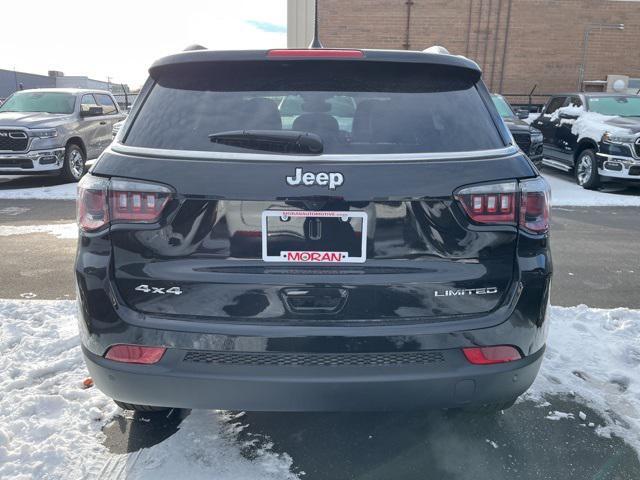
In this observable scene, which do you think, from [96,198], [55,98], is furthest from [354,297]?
[55,98]

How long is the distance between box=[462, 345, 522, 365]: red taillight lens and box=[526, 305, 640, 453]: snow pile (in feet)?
3.52

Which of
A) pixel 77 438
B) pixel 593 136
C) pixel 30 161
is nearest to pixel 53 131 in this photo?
pixel 30 161

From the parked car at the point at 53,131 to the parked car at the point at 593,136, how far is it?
1006 cm

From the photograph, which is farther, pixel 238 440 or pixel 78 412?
pixel 78 412

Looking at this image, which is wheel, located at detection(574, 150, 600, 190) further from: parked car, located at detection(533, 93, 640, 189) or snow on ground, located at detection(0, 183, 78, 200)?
snow on ground, located at detection(0, 183, 78, 200)

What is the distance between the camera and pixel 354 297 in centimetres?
194

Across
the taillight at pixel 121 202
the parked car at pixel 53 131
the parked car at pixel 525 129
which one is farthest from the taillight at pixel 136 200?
the parked car at pixel 53 131

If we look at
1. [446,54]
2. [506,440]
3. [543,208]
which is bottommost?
[506,440]

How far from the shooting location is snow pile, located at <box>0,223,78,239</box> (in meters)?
6.82

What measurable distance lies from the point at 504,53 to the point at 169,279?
2099 centimetres

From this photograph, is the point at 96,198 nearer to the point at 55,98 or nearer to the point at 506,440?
the point at 506,440

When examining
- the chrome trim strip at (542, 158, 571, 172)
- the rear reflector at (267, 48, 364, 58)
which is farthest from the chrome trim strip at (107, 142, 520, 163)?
the chrome trim strip at (542, 158, 571, 172)

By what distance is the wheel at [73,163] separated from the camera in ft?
34.8

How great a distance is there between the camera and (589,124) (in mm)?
10344
